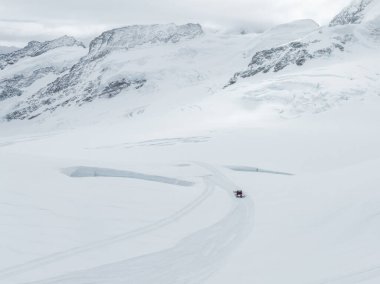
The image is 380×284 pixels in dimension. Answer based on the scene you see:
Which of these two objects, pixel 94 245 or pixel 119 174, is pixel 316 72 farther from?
pixel 94 245

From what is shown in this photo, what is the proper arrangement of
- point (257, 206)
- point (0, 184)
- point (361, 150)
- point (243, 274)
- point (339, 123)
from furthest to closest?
1. point (339, 123)
2. point (361, 150)
3. point (257, 206)
4. point (0, 184)
5. point (243, 274)

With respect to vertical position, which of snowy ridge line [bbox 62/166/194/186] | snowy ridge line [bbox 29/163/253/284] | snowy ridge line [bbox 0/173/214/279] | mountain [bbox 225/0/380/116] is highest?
mountain [bbox 225/0/380/116]

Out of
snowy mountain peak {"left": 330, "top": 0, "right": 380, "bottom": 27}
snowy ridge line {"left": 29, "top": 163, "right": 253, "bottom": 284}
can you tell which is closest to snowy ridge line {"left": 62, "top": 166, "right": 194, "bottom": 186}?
snowy ridge line {"left": 29, "top": 163, "right": 253, "bottom": 284}

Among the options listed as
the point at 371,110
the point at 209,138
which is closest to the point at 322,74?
the point at 371,110

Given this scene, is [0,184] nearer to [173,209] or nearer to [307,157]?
[173,209]

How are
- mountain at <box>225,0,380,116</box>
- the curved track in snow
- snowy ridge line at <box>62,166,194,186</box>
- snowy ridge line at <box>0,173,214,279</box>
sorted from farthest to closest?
mountain at <box>225,0,380,116</box> → snowy ridge line at <box>62,166,194,186</box> → the curved track in snow → snowy ridge line at <box>0,173,214,279</box>

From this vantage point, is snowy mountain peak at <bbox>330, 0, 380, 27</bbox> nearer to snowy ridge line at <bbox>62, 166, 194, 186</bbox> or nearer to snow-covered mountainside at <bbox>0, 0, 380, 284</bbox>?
snow-covered mountainside at <bbox>0, 0, 380, 284</bbox>

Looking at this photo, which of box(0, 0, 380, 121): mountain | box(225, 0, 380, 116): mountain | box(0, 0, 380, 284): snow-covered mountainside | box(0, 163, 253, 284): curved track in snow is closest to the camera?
box(0, 163, 253, 284): curved track in snow

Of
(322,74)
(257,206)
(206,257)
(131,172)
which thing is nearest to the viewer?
(206,257)

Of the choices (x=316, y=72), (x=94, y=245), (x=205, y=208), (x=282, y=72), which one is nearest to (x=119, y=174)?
(x=205, y=208)
